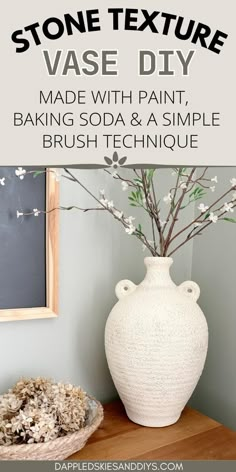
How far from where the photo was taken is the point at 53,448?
2.63ft

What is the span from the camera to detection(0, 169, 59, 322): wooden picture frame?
3.25 feet

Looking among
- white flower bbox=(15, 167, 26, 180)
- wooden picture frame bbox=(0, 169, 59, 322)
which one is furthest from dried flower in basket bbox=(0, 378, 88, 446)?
white flower bbox=(15, 167, 26, 180)

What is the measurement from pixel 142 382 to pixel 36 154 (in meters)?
0.49

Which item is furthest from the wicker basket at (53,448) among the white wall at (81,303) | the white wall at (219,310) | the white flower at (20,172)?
the white flower at (20,172)

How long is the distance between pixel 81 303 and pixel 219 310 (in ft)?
1.06

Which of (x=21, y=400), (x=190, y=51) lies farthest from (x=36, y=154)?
(x=21, y=400)

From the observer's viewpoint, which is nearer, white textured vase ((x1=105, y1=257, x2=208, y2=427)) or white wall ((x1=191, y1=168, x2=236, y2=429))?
white textured vase ((x1=105, y1=257, x2=208, y2=427))

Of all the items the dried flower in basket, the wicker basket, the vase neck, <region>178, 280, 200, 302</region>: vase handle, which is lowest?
the wicker basket

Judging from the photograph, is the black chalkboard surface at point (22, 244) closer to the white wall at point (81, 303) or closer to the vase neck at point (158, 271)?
the white wall at point (81, 303)

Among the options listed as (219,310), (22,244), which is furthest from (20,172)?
(219,310)

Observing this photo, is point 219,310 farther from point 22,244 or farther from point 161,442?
point 22,244

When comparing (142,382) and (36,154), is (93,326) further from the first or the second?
(36,154)

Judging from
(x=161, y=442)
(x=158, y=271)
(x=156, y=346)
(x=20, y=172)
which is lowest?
(x=161, y=442)

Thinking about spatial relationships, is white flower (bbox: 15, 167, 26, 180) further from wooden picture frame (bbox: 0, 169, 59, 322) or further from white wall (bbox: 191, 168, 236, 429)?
white wall (bbox: 191, 168, 236, 429)
